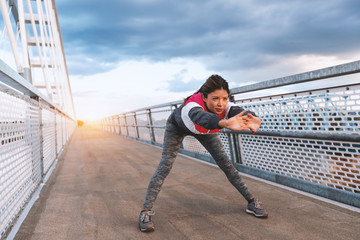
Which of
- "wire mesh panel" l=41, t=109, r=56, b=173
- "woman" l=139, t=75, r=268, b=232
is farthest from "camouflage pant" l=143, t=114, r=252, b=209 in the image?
"wire mesh panel" l=41, t=109, r=56, b=173

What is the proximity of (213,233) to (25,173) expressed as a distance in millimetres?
2344

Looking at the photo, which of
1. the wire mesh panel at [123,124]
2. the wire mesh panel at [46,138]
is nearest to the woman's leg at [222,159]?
the wire mesh panel at [46,138]

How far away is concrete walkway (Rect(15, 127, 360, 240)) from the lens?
2346 millimetres

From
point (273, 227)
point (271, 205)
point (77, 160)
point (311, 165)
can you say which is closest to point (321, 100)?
point (311, 165)

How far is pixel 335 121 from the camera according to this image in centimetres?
282

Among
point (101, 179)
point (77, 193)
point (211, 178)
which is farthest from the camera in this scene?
point (101, 179)

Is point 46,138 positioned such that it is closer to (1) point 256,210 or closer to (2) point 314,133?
(1) point 256,210

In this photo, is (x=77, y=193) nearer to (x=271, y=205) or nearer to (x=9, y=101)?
(x=9, y=101)

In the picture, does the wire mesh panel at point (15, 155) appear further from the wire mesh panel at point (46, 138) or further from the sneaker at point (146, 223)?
the sneaker at point (146, 223)

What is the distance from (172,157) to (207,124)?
0.91 m

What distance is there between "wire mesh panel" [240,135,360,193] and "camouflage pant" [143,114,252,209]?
1048mm

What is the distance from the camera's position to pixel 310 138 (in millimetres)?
3096

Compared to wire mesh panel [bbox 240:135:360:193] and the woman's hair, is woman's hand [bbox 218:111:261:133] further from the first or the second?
wire mesh panel [bbox 240:135:360:193]

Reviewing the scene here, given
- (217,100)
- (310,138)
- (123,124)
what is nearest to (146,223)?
(217,100)
